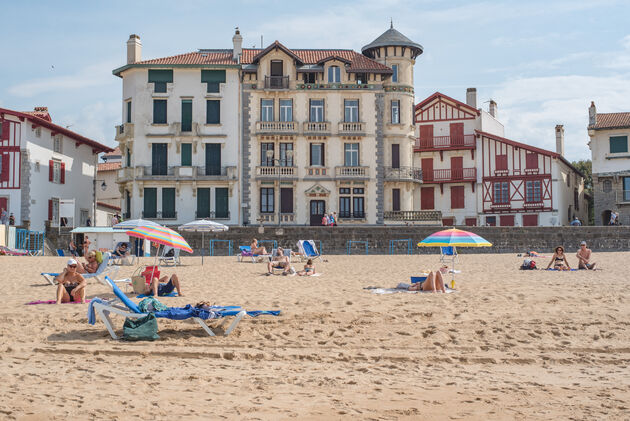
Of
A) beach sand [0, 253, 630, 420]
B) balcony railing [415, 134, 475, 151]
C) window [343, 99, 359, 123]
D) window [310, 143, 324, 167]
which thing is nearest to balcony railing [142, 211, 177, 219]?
window [310, 143, 324, 167]

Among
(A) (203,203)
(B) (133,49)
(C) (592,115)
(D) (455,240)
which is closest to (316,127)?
(A) (203,203)

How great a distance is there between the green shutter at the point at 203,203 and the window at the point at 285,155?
15.2 feet

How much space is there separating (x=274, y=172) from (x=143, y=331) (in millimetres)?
29571

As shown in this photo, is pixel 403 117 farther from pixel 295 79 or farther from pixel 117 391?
pixel 117 391

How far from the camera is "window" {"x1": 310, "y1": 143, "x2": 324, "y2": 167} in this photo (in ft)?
127

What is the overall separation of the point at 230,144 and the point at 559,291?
27.7m

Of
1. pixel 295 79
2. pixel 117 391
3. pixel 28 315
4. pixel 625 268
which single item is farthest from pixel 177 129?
pixel 117 391

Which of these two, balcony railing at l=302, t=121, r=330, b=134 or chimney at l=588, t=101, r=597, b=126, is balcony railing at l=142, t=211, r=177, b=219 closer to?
balcony railing at l=302, t=121, r=330, b=134

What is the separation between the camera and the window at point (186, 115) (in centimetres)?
3819

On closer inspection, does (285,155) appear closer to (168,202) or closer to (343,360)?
(168,202)

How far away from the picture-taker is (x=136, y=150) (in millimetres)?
38000

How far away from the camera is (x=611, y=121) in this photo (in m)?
42.8

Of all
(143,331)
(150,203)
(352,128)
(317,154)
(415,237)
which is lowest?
(143,331)

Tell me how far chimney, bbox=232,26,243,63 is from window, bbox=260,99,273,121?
284cm
